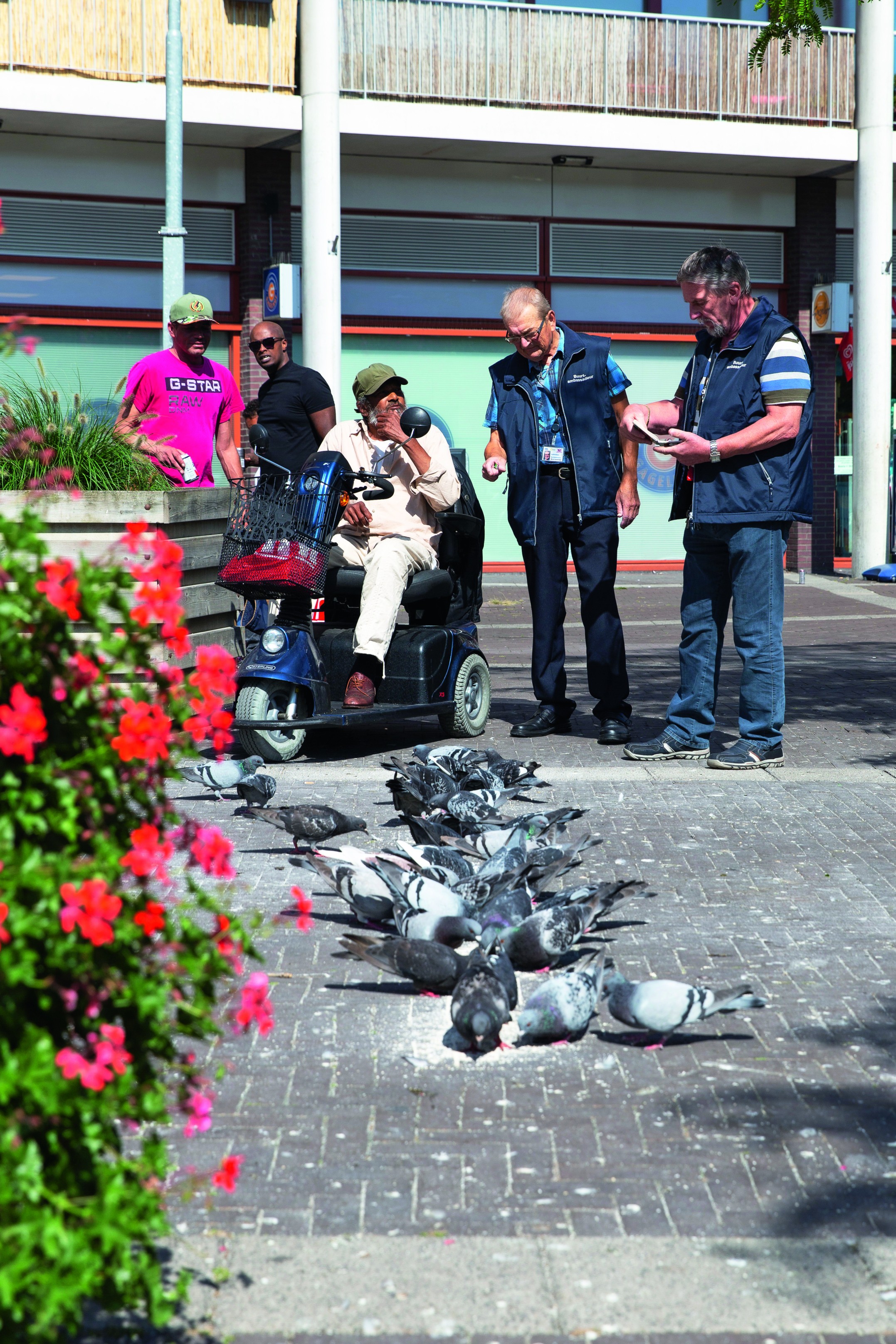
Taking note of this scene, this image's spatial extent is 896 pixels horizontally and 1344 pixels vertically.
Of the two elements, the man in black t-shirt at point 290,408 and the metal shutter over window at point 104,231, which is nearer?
the man in black t-shirt at point 290,408

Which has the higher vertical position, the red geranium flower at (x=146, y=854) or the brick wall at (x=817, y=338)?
the brick wall at (x=817, y=338)

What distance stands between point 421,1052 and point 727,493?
3.71 m

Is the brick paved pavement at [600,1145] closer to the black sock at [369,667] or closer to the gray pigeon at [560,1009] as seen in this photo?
the gray pigeon at [560,1009]

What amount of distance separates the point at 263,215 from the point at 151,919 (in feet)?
55.7

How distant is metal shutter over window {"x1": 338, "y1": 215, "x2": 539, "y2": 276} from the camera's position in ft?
61.3

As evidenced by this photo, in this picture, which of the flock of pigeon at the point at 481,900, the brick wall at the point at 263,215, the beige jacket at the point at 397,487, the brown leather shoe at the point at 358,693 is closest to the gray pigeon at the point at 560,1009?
the flock of pigeon at the point at 481,900

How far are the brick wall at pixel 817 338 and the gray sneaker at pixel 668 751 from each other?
13195mm

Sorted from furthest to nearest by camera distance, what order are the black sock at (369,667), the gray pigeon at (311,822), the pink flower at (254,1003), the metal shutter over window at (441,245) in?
the metal shutter over window at (441,245) → the black sock at (369,667) → the gray pigeon at (311,822) → the pink flower at (254,1003)

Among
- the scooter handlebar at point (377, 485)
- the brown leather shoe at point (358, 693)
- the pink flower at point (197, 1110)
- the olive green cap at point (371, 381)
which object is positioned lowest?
the pink flower at point (197, 1110)

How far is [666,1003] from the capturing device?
3.68 m

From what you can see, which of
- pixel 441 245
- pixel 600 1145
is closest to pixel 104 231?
pixel 441 245

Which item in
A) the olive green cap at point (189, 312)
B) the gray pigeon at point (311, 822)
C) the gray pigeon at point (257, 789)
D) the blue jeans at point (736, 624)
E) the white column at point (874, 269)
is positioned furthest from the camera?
the white column at point (874, 269)

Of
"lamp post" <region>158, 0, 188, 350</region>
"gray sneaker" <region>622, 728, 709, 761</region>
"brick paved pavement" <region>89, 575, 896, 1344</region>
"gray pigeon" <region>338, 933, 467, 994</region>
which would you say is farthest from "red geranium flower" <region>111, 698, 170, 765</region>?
"lamp post" <region>158, 0, 188, 350</region>

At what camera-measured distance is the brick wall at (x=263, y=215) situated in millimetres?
18047
